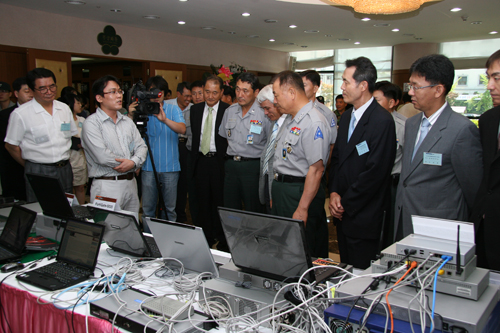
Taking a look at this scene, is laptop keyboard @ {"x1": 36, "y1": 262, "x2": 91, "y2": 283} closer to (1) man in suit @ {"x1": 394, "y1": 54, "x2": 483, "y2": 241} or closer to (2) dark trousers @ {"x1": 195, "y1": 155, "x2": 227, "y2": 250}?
(1) man in suit @ {"x1": 394, "y1": 54, "x2": 483, "y2": 241}

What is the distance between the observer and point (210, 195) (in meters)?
3.75

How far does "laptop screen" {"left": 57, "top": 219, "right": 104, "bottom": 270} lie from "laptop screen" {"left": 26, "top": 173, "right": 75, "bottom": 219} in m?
0.28

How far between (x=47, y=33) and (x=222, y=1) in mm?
3248

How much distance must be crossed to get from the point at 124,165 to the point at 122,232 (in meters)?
1.07

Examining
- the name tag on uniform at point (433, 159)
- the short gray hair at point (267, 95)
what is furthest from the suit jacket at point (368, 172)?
the short gray hair at point (267, 95)

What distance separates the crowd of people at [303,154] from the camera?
77.9 inches

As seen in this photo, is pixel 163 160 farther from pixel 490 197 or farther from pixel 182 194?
pixel 490 197

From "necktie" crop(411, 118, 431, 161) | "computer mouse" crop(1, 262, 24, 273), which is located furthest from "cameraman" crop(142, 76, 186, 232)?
"necktie" crop(411, 118, 431, 161)

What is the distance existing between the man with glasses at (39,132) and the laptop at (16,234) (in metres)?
1.16

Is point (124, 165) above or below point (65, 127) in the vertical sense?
below

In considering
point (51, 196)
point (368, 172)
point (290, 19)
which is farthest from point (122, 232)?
point (290, 19)

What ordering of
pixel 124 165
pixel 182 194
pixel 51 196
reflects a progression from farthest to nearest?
1. pixel 182 194
2. pixel 124 165
3. pixel 51 196

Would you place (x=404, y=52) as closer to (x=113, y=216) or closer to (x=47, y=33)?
(x=47, y=33)

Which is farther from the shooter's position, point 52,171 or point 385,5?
point 385,5
